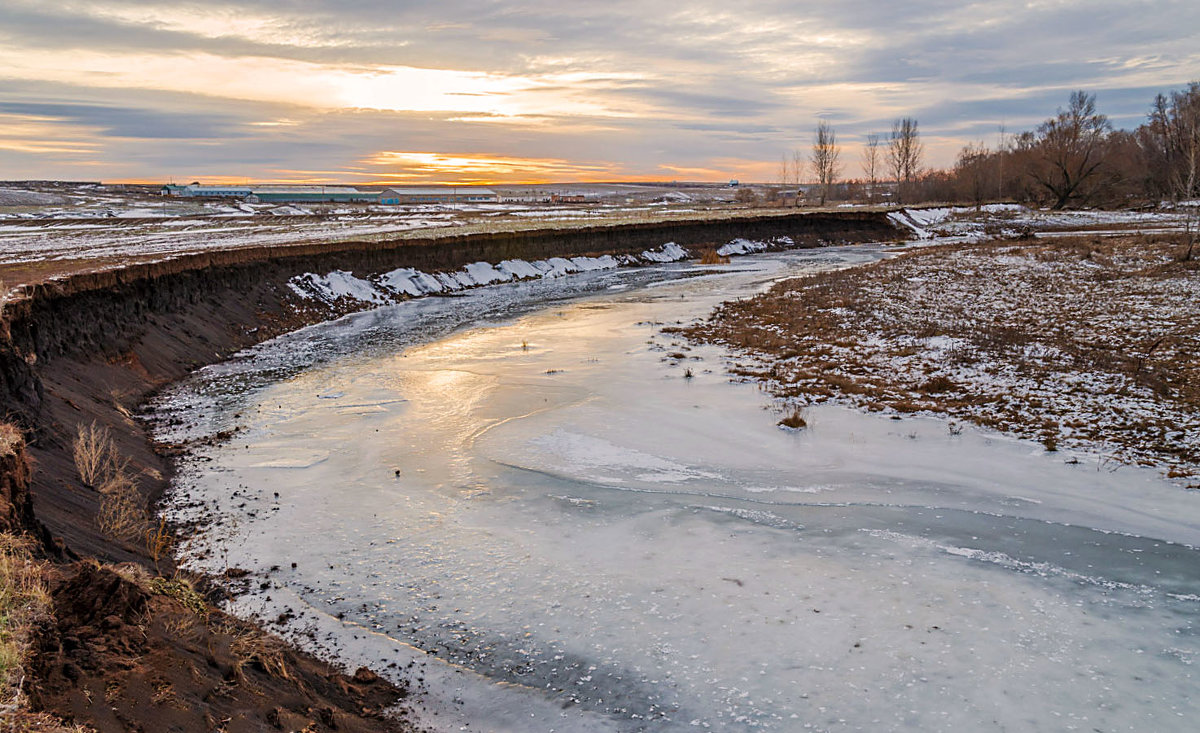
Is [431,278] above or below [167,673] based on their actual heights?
above

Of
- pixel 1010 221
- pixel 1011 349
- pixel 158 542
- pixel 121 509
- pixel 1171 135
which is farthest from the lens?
pixel 1171 135

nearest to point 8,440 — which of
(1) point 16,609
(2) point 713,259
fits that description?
(1) point 16,609

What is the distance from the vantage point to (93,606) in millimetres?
4570

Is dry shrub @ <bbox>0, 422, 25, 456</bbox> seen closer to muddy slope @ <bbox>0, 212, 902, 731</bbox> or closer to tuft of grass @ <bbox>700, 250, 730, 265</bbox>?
muddy slope @ <bbox>0, 212, 902, 731</bbox>

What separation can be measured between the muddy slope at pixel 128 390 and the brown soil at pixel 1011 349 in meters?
9.41

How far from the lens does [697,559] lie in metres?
7.62

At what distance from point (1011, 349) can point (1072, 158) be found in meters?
72.9

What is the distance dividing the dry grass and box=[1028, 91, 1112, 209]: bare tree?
82294 mm

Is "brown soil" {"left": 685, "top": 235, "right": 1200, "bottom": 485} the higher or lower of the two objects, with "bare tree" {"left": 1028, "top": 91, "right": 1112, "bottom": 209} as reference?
lower

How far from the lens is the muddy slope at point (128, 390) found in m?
4.38

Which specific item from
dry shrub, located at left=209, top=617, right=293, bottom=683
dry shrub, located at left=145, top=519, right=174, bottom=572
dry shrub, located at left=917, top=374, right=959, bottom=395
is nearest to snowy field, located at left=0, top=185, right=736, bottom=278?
dry shrub, located at left=145, top=519, right=174, bottom=572

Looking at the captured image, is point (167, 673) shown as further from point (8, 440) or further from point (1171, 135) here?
point (1171, 135)

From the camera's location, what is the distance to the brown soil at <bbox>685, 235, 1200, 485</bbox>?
428 inches

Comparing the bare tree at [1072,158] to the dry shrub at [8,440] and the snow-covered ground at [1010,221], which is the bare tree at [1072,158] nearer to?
the snow-covered ground at [1010,221]
